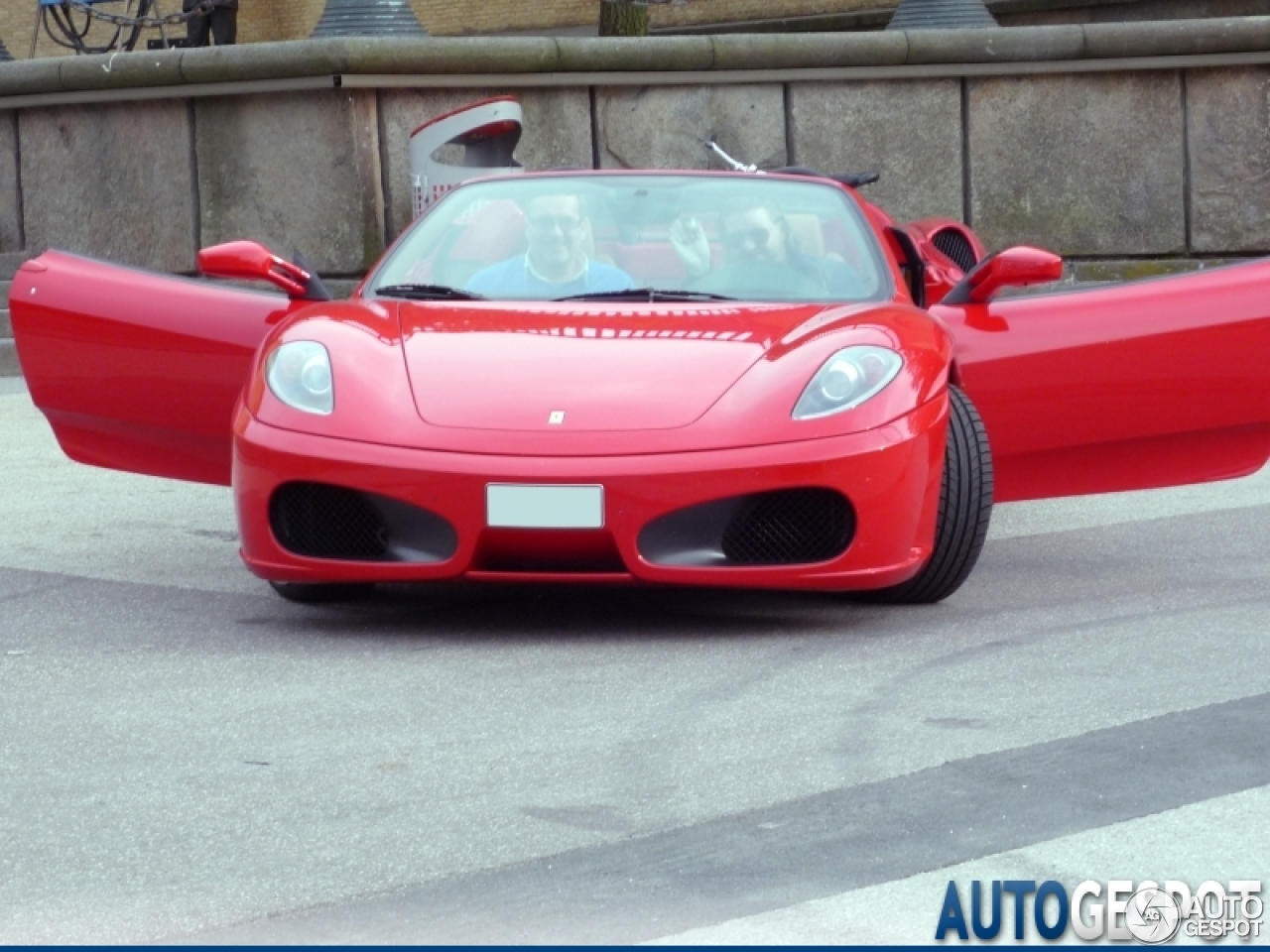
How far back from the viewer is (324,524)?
5660 mm

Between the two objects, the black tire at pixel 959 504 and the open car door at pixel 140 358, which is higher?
the open car door at pixel 140 358

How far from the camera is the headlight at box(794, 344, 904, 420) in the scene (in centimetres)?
553

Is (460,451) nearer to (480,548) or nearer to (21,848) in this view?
(480,548)

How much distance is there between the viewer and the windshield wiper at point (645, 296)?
20.6 feet

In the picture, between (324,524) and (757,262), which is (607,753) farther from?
(757,262)

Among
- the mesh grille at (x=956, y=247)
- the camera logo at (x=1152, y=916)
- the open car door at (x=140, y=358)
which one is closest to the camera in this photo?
the camera logo at (x=1152, y=916)

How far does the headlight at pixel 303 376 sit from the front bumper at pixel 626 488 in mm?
98

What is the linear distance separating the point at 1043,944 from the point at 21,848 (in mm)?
1627

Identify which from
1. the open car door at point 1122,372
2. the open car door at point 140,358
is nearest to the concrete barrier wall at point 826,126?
the open car door at point 140,358

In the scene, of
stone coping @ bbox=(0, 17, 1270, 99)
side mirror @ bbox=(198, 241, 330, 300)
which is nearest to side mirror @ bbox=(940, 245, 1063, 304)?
side mirror @ bbox=(198, 241, 330, 300)

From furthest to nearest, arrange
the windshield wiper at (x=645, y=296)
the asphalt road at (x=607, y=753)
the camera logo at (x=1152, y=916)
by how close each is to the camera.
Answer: the windshield wiper at (x=645, y=296) → the asphalt road at (x=607, y=753) → the camera logo at (x=1152, y=916)

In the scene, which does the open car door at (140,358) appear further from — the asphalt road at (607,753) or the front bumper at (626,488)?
the front bumper at (626,488)

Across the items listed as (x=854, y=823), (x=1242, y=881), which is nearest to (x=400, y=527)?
(x=854, y=823)

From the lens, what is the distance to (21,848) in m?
3.75
